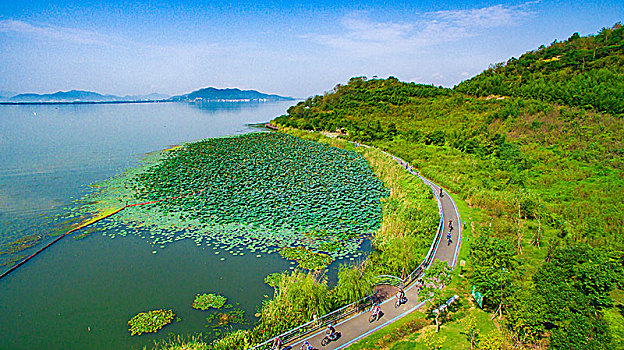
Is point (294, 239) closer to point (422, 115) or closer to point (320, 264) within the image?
point (320, 264)

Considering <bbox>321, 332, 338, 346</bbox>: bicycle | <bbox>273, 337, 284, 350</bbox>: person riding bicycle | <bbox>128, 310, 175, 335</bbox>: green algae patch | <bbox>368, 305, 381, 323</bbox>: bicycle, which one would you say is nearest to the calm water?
<bbox>128, 310, 175, 335</bbox>: green algae patch

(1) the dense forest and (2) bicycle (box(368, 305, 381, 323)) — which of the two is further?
(2) bicycle (box(368, 305, 381, 323))

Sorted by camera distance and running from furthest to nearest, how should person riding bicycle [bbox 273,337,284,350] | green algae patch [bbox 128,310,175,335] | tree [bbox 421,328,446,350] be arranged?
green algae patch [bbox 128,310,175,335] < tree [bbox 421,328,446,350] < person riding bicycle [bbox 273,337,284,350]

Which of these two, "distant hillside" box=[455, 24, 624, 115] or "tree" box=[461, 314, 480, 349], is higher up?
"distant hillside" box=[455, 24, 624, 115]

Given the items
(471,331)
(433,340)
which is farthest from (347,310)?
(471,331)

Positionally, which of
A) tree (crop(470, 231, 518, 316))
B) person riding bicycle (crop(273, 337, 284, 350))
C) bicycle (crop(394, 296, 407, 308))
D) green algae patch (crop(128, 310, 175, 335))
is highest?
tree (crop(470, 231, 518, 316))

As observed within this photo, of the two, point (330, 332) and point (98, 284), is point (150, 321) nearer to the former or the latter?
point (98, 284)

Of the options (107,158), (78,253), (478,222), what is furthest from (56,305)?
(107,158)

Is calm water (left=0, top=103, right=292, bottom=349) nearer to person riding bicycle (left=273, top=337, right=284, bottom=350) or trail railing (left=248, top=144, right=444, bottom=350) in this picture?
trail railing (left=248, top=144, right=444, bottom=350)
